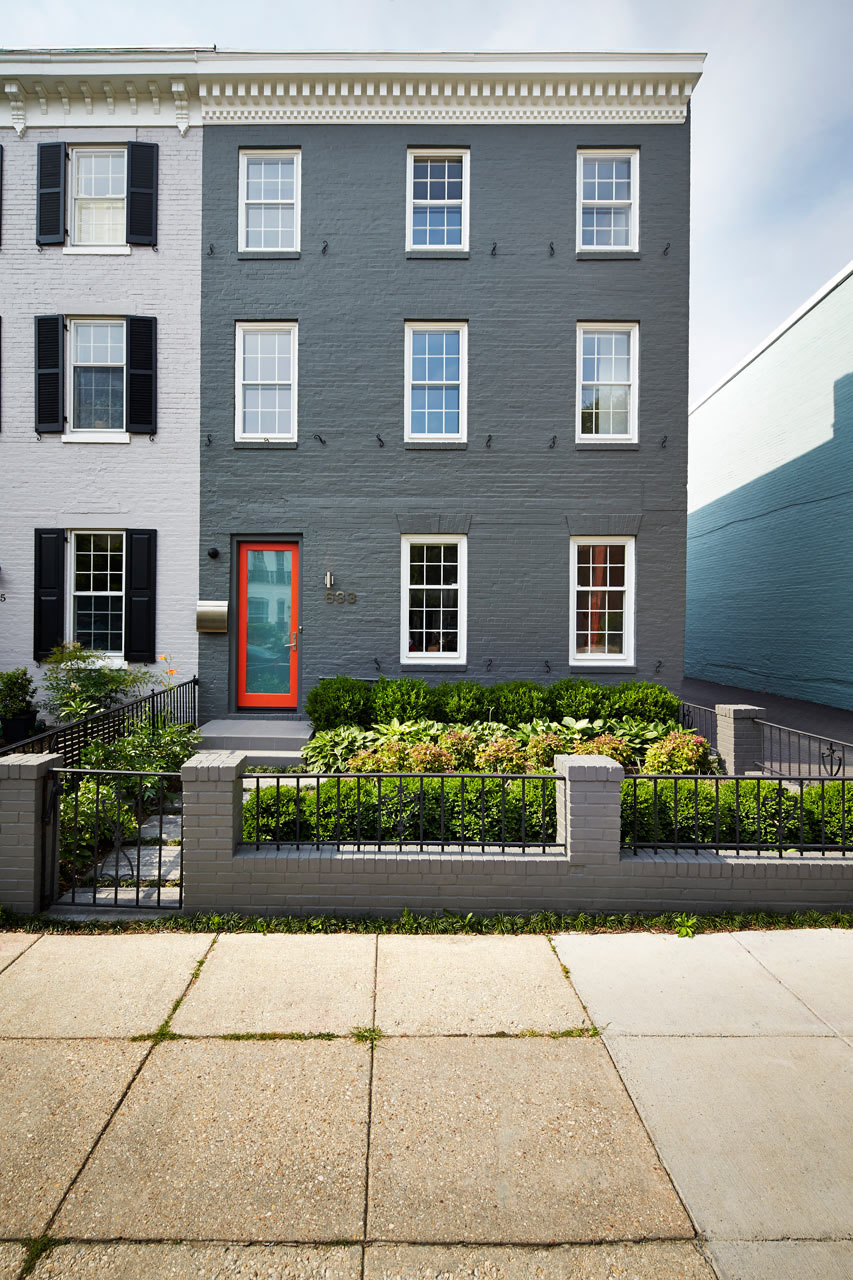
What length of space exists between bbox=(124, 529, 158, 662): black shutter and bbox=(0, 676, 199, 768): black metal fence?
104cm

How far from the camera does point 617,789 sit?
5004mm

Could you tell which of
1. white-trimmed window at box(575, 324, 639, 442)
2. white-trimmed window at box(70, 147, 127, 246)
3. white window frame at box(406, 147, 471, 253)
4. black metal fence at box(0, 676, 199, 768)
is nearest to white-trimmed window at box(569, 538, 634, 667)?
white-trimmed window at box(575, 324, 639, 442)

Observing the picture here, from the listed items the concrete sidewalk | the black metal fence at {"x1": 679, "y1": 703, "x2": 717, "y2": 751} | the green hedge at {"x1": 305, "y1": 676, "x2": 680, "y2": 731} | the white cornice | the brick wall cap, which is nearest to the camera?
the concrete sidewalk

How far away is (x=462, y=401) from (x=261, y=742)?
6.39 meters

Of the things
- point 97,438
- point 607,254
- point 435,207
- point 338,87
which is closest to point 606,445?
point 607,254

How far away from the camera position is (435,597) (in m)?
11.5

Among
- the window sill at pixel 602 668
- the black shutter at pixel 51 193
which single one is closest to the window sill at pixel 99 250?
the black shutter at pixel 51 193

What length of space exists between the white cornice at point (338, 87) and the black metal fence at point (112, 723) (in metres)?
9.38

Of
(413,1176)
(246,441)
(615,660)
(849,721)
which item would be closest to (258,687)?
(246,441)

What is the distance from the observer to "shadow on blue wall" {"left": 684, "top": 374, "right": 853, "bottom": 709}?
16.1 metres

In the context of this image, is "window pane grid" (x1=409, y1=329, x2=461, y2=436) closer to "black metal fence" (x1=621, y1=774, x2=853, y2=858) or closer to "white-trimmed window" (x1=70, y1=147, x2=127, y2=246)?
"white-trimmed window" (x1=70, y1=147, x2=127, y2=246)

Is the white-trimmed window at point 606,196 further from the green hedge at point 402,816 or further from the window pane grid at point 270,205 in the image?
the green hedge at point 402,816

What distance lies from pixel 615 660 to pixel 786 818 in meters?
5.93

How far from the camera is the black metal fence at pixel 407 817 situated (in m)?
5.20
